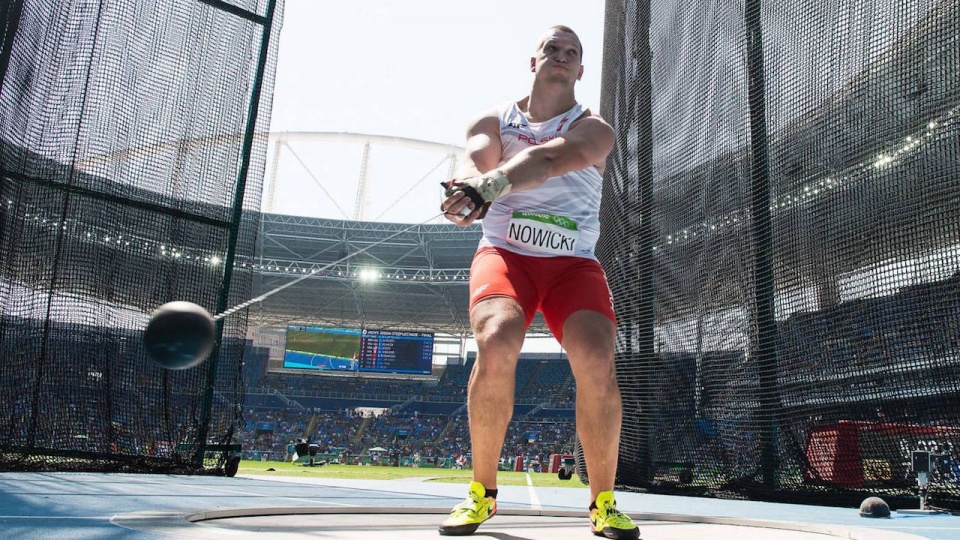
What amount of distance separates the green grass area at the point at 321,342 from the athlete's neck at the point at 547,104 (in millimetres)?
35405

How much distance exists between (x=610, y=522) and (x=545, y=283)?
939 millimetres

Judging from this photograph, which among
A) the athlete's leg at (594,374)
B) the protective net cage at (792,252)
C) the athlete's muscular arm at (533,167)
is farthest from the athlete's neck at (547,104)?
the protective net cage at (792,252)

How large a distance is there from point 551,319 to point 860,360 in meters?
2.74

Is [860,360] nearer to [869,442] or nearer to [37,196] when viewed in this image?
[869,442]

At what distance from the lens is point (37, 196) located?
16.3ft

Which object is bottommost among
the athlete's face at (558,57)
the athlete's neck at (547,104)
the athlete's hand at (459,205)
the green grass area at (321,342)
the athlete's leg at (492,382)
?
the athlete's leg at (492,382)

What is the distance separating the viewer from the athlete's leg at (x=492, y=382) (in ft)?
8.84

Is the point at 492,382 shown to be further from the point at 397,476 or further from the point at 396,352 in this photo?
the point at 396,352

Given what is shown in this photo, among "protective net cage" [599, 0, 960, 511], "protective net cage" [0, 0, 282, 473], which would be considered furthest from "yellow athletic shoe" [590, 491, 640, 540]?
"protective net cage" [0, 0, 282, 473]

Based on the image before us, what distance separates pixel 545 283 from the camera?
9.84ft

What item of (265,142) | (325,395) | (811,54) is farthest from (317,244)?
(811,54)

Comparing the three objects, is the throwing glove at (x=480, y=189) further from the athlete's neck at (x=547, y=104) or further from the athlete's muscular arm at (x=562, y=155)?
the athlete's neck at (x=547, y=104)

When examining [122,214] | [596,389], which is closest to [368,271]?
[122,214]

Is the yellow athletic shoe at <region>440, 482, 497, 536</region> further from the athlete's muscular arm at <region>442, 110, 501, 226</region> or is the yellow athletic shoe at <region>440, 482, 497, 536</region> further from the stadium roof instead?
the stadium roof
